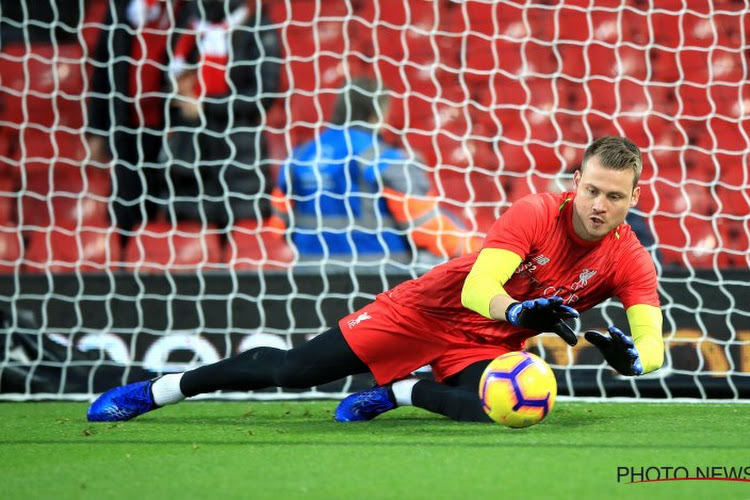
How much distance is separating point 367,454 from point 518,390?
53 centimetres

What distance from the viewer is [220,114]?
21.9ft

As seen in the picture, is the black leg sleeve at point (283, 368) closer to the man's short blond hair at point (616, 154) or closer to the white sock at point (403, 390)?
the white sock at point (403, 390)

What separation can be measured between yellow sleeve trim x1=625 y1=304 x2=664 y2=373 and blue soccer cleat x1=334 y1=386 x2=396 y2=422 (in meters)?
0.96

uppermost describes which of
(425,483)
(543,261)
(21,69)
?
(21,69)

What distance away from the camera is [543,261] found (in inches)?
144

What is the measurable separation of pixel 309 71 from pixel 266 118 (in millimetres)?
553

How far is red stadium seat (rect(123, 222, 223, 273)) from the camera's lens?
6.31 meters

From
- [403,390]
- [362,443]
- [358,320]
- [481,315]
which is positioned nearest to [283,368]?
[358,320]

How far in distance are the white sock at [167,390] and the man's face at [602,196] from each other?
1.61 meters

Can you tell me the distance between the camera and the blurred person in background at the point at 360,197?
609cm

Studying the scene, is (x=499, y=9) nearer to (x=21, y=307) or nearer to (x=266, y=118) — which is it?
(x=266, y=118)

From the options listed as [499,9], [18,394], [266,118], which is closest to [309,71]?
[266,118]

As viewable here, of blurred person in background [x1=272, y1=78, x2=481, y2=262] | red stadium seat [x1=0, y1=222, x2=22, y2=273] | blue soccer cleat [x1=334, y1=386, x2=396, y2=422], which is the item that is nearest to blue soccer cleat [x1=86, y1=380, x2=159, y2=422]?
blue soccer cleat [x1=334, y1=386, x2=396, y2=422]

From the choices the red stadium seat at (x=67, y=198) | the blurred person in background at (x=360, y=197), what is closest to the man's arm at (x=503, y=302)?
the blurred person in background at (x=360, y=197)
